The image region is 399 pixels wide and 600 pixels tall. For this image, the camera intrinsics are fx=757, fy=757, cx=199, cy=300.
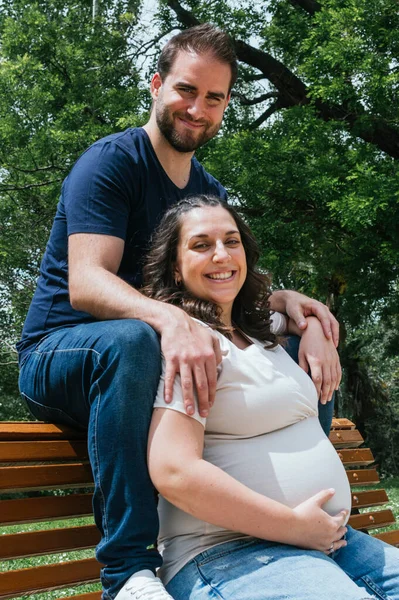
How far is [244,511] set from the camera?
6.66ft

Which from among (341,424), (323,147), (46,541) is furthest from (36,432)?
(323,147)

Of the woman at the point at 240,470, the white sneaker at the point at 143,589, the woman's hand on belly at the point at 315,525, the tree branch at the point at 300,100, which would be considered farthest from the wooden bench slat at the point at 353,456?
the tree branch at the point at 300,100

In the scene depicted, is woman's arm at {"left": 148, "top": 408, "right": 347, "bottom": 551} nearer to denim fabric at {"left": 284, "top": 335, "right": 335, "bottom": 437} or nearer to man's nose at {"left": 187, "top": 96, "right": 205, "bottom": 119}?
denim fabric at {"left": 284, "top": 335, "right": 335, "bottom": 437}

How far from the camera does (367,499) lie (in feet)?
13.6

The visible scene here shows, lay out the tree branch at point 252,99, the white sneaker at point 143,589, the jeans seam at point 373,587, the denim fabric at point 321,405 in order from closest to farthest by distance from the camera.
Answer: the white sneaker at point 143,589
the jeans seam at point 373,587
the denim fabric at point 321,405
the tree branch at point 252,99

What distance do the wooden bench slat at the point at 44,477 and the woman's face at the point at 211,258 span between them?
731 millimetres

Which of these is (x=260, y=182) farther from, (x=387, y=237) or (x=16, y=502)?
(x=16, y=502)

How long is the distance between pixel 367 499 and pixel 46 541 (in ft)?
7.19

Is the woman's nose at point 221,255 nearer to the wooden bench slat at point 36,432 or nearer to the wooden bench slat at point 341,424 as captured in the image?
the wooden bench slat at point 36,432

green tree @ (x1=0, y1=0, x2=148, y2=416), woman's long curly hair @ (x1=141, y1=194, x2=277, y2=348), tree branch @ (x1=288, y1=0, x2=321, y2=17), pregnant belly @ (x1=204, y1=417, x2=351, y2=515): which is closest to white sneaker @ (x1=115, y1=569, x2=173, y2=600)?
pregnant belly @ (x1=204, y1=417, x2=351, y2=515)

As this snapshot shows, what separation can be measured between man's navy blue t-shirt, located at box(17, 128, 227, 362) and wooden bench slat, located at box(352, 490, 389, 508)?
1870mm

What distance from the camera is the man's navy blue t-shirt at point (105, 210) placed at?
275cm

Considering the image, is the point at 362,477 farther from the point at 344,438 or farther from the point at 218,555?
the point at 218,555

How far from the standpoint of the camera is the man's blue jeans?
6.62 feet
